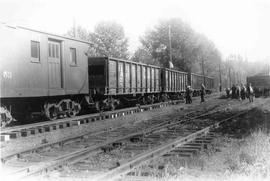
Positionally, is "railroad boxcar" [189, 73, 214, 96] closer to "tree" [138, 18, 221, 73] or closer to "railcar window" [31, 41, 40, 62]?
"tree" [138, 18, 221, 73]

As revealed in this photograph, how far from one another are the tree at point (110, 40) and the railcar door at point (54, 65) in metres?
47.6

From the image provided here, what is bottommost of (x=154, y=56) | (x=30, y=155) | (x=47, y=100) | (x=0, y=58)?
(x=30, y=155)

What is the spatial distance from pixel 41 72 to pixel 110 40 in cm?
5007

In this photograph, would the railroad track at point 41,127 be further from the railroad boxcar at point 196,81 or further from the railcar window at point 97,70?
the railroad boxcar at point 196,81

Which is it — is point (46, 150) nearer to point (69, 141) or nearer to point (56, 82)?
point (69, 141)

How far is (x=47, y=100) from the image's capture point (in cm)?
1307

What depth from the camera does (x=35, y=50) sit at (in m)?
11.9

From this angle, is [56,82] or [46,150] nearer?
[46,150]

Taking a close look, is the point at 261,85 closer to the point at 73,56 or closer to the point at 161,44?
the point at 161,44

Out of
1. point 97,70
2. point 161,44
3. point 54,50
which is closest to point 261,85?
point 97,70

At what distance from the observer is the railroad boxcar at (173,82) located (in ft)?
89.9

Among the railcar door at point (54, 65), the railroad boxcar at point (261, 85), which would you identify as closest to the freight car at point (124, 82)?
the railcar door at point (54, 65)

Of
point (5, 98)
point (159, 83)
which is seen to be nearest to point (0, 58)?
point (5, 98)

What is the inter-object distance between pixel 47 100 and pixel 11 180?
26.9 feet
